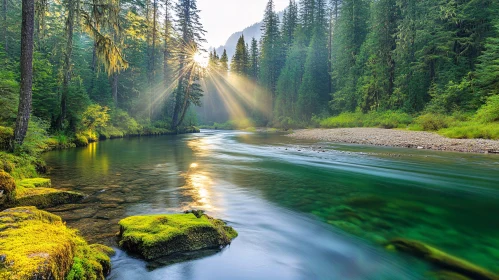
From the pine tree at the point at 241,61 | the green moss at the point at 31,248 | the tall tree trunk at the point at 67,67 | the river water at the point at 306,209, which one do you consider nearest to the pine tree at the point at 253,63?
the pine tree at the point at 241,61

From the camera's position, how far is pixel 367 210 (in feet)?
21.1

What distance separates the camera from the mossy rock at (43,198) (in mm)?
5371

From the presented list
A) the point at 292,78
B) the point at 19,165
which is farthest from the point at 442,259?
the point at 292,78

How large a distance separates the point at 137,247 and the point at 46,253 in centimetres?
166

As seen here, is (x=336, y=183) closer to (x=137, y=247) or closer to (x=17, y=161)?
(x=137, y=247)

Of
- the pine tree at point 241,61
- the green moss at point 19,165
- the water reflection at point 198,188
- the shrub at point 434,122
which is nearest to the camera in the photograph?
the water reflection at point 198,188

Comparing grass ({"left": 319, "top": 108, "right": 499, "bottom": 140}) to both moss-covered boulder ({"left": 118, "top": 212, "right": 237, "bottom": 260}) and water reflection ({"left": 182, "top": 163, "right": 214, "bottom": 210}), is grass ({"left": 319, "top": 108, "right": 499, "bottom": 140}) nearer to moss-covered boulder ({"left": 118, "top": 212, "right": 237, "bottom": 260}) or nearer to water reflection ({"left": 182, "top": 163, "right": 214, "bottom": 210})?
water reflection ({"left": 182, "top": 163, "right": 214, "bottom": 210})

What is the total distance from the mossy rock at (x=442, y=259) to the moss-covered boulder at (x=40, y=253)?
4540mm

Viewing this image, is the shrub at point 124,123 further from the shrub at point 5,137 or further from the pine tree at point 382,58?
the pine tree at point 382,58

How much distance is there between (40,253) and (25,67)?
27.1 feet

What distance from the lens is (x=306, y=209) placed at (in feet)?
21.5

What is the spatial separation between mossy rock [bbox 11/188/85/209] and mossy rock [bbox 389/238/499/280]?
259 inches

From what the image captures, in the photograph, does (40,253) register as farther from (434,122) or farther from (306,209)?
(434,122)

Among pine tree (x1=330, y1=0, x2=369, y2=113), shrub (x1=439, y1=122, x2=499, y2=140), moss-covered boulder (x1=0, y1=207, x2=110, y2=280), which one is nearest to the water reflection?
moss-covered boulder (x1=0, y1=207, x2=110, y2=280)
